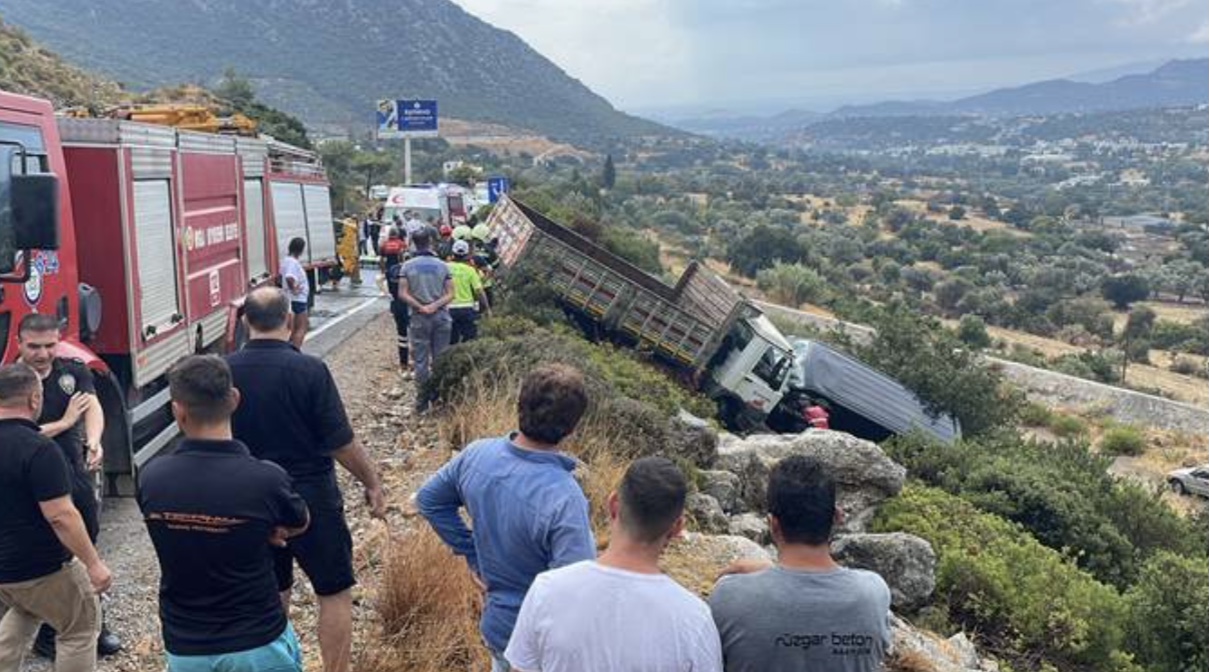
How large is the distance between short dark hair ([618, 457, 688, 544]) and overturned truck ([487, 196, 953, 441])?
Result: 1305 centimetres

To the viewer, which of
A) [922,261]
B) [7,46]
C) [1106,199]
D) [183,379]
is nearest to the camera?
[183,379]

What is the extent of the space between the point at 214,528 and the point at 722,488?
244 inches

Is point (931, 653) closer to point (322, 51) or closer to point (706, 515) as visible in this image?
point (706, 515)

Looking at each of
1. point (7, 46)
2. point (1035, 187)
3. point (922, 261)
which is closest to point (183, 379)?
point (7, 46)

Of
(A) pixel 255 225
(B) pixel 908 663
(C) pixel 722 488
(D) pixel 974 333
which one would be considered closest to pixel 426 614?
(B) pixel 908 663

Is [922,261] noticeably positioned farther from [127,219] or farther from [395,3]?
[395,3]

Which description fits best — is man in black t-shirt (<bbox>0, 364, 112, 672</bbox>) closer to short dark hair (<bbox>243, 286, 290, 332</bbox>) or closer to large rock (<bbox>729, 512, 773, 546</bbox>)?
short dark hair (<bbox>243, 286, 290, 332</bbox>)

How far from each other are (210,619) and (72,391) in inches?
90.9

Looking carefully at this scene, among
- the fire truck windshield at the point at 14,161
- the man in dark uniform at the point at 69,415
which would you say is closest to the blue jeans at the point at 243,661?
the man in dark uniform at the point at 69,415

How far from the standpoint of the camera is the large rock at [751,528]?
26.4 feet

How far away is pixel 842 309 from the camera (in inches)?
1558

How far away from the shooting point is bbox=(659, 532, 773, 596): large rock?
620 cm

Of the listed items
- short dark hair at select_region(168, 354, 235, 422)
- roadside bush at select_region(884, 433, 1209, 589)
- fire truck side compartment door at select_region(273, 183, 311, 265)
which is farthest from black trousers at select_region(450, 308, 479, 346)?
short dark hair at select_region(168, 354, 235, 422)

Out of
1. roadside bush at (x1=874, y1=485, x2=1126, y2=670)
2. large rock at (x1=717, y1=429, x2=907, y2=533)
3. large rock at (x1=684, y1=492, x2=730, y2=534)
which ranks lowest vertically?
roadside bush at (x1=874, y1=485, x2=1126, y2=670)
